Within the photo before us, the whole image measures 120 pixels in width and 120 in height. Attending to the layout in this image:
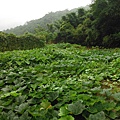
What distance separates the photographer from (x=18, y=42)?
517 inches

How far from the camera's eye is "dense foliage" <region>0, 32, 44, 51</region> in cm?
1155

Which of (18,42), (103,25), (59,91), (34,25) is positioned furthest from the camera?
(34,25)

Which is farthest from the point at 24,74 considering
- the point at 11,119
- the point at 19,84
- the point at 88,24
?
the point at 88,24

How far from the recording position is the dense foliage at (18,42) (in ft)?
37.9

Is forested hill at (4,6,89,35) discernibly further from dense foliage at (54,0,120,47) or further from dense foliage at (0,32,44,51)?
dense foliage at (0,32,44,51)

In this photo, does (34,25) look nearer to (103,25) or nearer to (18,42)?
(18,42)

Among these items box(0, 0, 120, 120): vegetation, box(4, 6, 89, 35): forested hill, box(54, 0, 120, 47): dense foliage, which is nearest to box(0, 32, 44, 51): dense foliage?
box(54, 0, 120, 47): dense foliage

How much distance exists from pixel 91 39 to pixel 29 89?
43.3ft

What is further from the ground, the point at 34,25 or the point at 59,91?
the point at 59,91

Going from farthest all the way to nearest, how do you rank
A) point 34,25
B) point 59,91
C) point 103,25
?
1. point 34,25
2. point 103,25
3. point 59,91

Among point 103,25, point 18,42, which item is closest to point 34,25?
point 18,42

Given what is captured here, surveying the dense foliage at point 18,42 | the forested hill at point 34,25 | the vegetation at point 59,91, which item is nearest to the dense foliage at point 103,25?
the dense foliage at point 18,42

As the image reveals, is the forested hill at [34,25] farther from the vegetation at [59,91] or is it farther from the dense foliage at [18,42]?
the vegetation at [59,91]

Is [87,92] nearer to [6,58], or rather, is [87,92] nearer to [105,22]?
[6,58]
